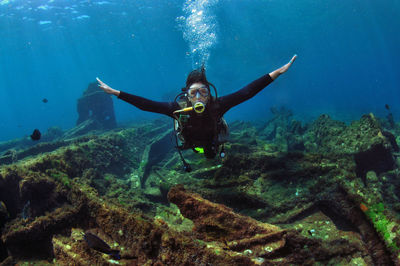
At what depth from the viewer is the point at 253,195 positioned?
13.5ft

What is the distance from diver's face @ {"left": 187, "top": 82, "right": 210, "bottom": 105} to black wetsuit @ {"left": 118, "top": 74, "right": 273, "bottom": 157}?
16 centimetres

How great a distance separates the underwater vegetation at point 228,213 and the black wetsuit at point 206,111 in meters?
1.01

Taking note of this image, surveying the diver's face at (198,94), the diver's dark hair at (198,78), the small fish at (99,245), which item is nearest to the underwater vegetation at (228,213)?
the small fish at (99,245)

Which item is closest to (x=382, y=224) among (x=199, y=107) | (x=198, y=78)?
(x=199, y=107)

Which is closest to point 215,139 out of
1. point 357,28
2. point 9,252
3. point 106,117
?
point 9,252

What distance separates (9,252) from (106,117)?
56.9 feet

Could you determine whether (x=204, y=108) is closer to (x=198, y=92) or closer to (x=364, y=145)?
(x=198, y=92)

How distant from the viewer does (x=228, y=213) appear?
105 inches

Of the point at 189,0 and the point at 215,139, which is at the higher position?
the point at 189,0

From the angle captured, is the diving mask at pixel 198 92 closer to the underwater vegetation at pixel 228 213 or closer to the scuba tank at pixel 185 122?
the scuba tank at pixel 185 122

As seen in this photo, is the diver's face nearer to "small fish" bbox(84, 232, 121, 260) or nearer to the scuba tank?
the scuba tank

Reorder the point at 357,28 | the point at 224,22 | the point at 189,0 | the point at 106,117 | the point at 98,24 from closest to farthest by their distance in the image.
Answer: the point at 106,117
the point at 189,0
the point at 98,24
the point at 224,22
the point at 357,28

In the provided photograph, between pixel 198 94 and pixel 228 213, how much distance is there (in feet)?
8.46

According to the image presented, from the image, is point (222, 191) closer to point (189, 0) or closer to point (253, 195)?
point (253, 195)
